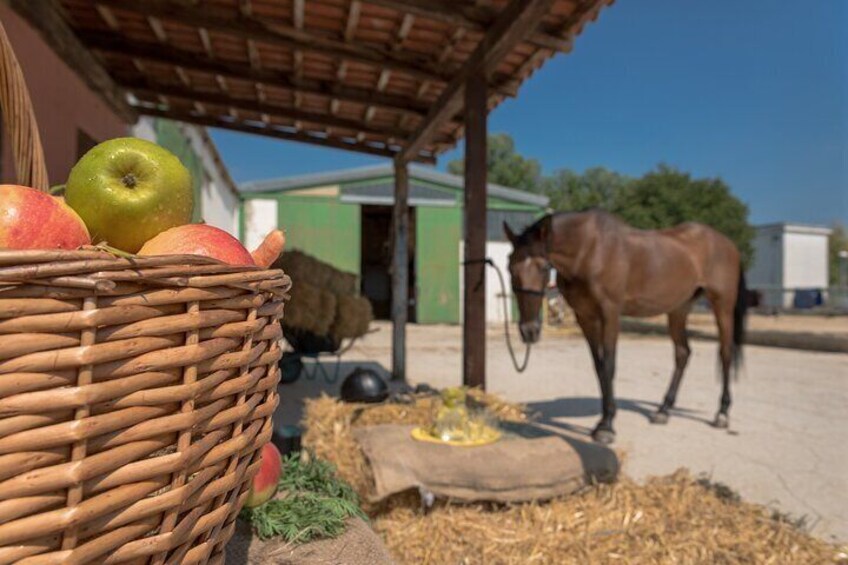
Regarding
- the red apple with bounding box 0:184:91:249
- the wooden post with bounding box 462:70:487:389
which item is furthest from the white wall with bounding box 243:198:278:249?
the red apple with bounding box 0:184:91:249

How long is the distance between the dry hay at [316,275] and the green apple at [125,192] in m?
4.29

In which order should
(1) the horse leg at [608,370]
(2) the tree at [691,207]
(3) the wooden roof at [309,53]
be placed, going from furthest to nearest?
(2) the tree at [691,207]
(1) the horse leg at [608,370]
(3) the wooden roof at [309,53]

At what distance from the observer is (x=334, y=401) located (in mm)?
3580

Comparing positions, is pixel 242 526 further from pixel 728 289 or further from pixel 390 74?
pixel 728 289

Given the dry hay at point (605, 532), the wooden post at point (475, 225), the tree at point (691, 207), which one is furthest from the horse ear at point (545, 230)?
the tree at point (691, 207)

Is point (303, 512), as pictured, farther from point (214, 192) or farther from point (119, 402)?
point (214, 192)

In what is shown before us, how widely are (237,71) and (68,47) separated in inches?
47.1

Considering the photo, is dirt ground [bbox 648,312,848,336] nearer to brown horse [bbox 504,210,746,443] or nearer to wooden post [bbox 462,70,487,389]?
brown horse [bbox 504,210,746,443]

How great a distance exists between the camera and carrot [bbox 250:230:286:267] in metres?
0.91

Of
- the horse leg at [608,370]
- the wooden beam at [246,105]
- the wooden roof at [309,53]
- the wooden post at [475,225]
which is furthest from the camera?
the wooden beam at [246,105]

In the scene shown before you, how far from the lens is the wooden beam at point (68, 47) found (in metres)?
3.23

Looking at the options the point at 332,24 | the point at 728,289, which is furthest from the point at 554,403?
the point at 332,24

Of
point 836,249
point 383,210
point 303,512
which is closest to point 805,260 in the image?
point 836,249

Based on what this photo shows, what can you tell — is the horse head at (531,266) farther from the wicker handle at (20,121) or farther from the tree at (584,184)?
the tree at (584,184)
